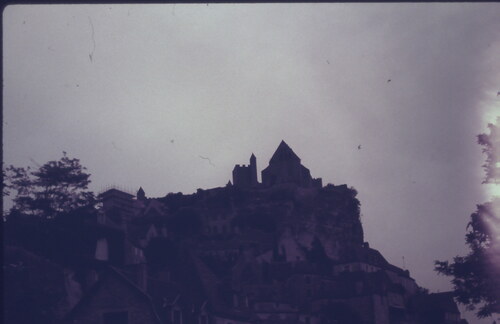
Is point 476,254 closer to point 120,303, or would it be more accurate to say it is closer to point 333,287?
point 120,303

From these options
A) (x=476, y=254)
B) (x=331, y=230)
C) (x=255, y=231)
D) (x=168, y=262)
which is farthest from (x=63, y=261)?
(x=331, y=230)

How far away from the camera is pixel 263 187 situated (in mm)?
106062

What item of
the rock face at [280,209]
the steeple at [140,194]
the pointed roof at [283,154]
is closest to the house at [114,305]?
the rock face at [280,209]

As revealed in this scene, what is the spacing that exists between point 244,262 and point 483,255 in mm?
46673

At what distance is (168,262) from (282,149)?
5047 cm

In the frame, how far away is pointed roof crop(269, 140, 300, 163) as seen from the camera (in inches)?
4299

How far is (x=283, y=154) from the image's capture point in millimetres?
110062

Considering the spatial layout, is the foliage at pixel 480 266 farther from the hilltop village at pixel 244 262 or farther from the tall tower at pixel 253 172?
the tall tower at pixel 253 172

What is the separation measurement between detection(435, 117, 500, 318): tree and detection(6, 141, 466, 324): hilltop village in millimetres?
15832

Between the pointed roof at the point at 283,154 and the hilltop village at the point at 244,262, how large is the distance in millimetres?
249

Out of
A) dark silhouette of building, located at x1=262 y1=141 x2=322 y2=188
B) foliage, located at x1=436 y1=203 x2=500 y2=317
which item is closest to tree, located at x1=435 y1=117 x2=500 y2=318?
foliage, located at x1=436 y1=203 x2=500 y2=317

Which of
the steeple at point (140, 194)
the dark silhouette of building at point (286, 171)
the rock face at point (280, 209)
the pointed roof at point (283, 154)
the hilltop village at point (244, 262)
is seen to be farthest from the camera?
the steeple at point (140, 194)

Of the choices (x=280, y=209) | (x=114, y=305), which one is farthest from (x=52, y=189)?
(x=280, y=209)

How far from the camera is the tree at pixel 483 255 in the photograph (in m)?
24.8
